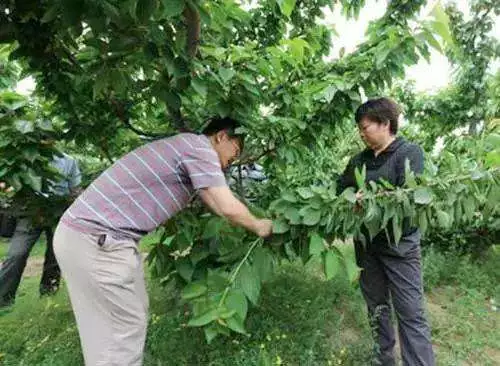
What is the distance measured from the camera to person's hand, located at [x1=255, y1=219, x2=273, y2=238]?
6.90 ft

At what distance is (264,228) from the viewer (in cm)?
211

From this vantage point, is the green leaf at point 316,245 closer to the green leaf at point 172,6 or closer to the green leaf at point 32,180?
the green leaf at point 172,6

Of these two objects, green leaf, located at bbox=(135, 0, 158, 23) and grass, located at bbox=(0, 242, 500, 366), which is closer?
green leaf, located at bbox=(135, 0, 158, 23)

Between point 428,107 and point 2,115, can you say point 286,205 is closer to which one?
point 2,115

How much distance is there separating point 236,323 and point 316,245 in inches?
18.1

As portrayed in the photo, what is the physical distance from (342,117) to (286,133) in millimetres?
339

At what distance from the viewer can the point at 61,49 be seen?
8.48 feet

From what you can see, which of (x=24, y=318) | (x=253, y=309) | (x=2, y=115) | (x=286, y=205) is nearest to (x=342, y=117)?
(x=286, y=205)

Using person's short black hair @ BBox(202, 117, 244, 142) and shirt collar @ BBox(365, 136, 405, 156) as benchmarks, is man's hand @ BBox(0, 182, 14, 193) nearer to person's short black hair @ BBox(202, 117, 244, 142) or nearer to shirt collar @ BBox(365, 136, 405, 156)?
person's short black hair @ BBox(202, 117, 244, 142)

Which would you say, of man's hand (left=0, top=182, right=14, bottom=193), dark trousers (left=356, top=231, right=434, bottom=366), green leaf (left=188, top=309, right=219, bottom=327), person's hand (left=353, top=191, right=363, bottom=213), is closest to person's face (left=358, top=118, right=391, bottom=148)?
dark trousers (left=356, top=231, right=434, bottom=366)

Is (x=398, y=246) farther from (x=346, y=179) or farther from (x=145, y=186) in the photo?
(x=145, y=186)

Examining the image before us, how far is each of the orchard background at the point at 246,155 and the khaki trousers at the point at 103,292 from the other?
274 mm

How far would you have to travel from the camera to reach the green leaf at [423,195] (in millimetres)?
1885

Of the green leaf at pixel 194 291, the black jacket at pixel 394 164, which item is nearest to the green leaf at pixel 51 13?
the green leaf at pixel 194 291
